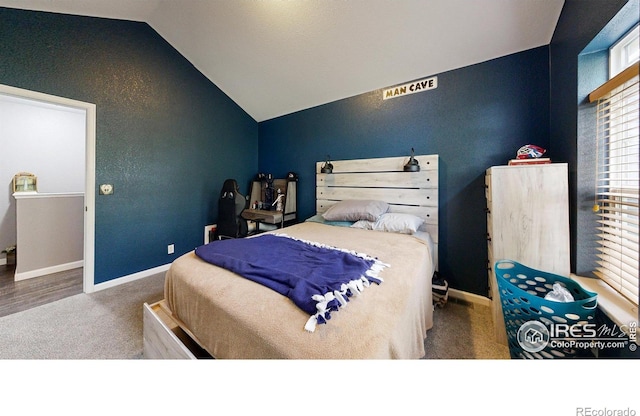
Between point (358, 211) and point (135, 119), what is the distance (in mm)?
2826

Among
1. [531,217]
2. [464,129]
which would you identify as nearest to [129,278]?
[531,217]

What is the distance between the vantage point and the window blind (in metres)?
0.97

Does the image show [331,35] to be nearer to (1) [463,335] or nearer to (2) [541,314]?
(2) [541,314]

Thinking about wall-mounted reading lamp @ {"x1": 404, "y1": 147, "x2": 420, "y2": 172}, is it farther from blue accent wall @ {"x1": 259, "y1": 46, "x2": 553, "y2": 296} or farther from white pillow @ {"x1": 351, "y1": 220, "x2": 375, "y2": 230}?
white pillow @ {"x1": 351, "y1": 220, "x2": 375, "y2": 230}

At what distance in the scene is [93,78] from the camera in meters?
2.22

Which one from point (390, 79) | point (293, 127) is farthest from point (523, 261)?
point (293, 127)

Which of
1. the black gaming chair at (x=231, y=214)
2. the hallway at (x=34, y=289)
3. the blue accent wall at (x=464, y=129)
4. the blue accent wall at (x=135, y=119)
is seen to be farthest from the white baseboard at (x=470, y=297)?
the hallway at (x=34, y=289)

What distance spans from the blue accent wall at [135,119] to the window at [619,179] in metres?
3.78

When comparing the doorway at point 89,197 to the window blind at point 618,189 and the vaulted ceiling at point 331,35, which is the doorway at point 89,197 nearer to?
the vaulted ceiling at point 331,35

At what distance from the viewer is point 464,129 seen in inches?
83.3

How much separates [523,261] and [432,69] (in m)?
1.95

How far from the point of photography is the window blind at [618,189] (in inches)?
38.0
